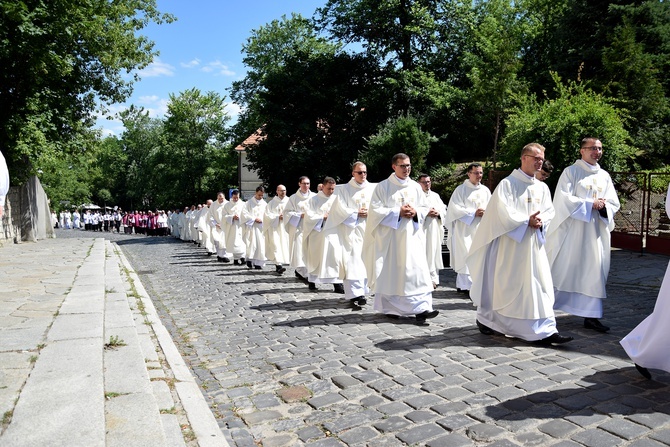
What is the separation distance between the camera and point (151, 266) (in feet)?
53.7

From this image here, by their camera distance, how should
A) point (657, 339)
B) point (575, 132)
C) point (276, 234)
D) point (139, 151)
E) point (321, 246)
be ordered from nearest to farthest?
1. point (657, 339)
2. point (321, 246)
3. point (276, 234)
4. point (575, 132)
5. point (139, 151)

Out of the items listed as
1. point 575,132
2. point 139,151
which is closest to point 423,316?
point 575,132

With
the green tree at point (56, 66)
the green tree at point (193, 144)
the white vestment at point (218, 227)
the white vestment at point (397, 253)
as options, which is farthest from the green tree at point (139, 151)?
the white vestment at point (397, 253)

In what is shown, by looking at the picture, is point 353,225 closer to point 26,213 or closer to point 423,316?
point 423,316

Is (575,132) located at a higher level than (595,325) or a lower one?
higher

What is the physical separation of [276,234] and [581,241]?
871 cm

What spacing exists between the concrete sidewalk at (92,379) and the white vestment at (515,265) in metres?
3.29

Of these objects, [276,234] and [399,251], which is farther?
[276,234]

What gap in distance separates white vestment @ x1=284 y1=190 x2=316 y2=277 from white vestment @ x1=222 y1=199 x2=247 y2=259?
139 inches

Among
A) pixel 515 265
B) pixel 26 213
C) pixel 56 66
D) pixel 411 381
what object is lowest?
pixel 411 381

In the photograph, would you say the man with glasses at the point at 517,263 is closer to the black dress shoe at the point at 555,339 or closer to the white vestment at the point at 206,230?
the black dress shoe at the point at 555,339

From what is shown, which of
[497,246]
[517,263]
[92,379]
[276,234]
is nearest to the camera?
[92,379]

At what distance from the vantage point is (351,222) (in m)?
9.13

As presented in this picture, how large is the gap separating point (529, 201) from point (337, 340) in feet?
8.66
